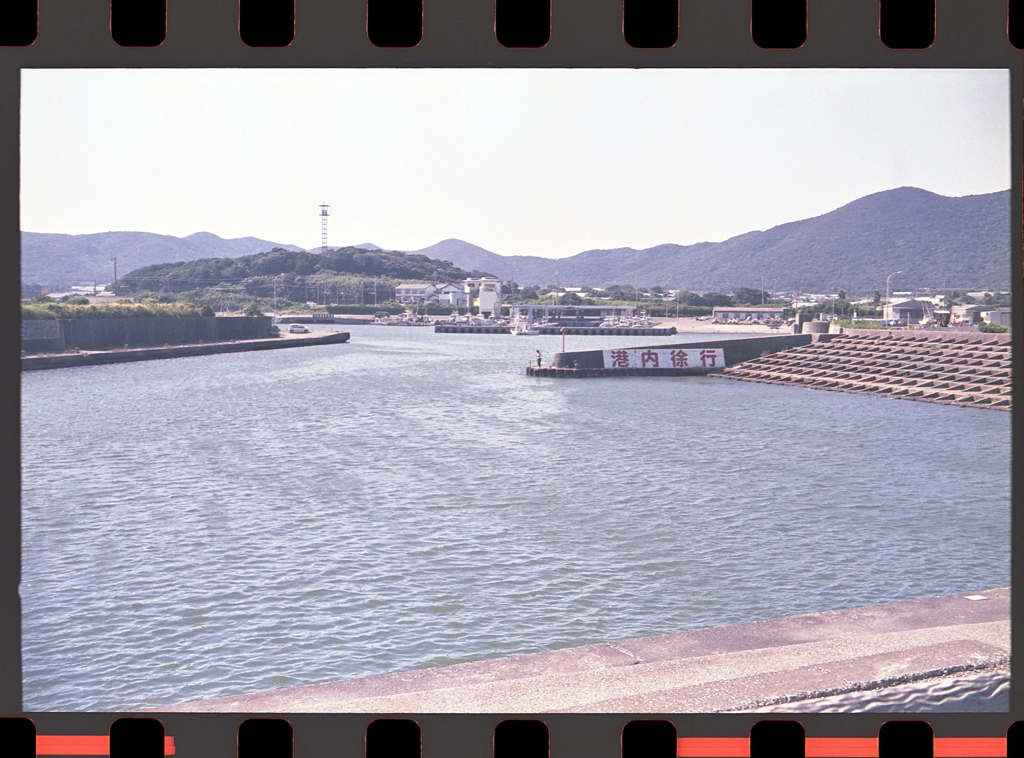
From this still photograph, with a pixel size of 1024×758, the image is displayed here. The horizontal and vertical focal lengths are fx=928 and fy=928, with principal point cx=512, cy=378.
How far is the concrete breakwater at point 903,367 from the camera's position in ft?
105

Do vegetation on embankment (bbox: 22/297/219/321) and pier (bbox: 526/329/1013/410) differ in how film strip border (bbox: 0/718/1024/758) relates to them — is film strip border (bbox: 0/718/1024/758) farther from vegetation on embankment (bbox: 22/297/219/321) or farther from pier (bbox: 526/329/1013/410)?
vegetation on embankment (bbox: 22/297/219/321)

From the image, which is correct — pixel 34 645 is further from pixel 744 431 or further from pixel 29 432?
pixel 744 431

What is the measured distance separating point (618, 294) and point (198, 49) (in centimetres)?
13374

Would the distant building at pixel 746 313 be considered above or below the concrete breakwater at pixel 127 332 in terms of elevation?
above

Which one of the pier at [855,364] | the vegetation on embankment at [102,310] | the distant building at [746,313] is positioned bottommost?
the pier at [855,364]

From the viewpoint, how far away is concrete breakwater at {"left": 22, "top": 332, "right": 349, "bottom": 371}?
39844 millimetres

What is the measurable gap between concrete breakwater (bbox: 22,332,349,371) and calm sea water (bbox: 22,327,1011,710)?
31.0ft

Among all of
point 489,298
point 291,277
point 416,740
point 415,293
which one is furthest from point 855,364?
point 415,293

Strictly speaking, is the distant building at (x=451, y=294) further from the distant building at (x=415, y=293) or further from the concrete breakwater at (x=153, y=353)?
the concrete breakwater at (x=153, y=353)

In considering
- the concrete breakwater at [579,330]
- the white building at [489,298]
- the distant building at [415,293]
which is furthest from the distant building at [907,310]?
the distant building at [415,293]

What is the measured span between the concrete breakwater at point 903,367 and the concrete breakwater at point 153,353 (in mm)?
27985

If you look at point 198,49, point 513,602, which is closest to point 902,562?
point 513,602

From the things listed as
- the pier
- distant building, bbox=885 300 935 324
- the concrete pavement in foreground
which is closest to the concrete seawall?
the pier

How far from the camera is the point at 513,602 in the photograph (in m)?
9.67
